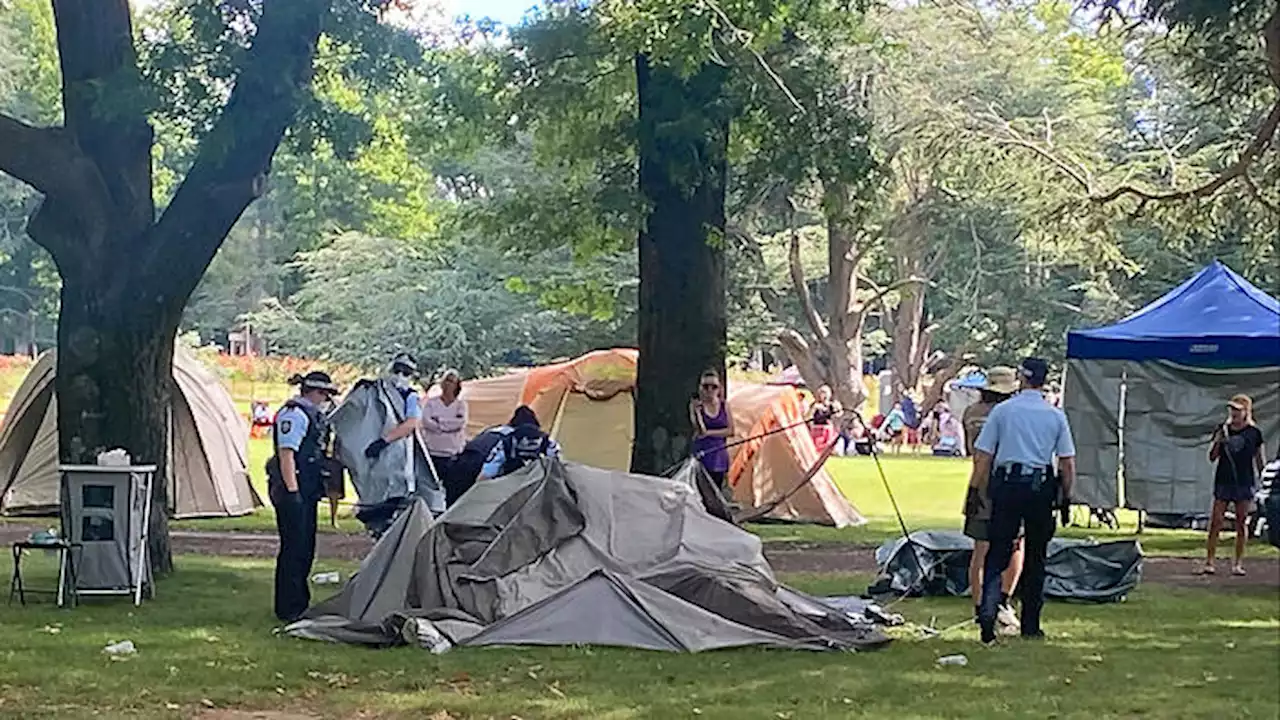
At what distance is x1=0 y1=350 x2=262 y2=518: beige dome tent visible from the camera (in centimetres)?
1977

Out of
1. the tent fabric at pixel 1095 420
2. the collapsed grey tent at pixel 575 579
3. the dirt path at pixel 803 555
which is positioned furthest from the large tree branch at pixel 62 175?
the tent fabric at pixel 1095 420

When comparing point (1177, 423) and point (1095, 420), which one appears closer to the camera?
point (1177, 423)

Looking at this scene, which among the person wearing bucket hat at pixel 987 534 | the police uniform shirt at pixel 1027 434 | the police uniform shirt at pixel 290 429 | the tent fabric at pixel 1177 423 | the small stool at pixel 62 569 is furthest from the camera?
the tent fabric at pixel 1177 423

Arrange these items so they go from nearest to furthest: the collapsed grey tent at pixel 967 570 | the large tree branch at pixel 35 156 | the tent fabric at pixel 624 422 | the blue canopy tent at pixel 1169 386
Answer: the collapsed grey tent at pixel 967 570, the large tree branch at pixel 35 156, the blue canopy tent at pixel 1169 386, the tent fabric at pixel 624 422

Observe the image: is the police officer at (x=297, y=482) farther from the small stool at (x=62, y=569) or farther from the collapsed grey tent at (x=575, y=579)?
the small stool at (x=62, y=569)

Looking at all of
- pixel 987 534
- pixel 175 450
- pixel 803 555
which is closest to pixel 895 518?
pixel 803 555

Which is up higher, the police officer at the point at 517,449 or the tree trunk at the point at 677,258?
the tree trunk at the point at 677,258

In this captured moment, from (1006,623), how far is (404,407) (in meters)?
4.53

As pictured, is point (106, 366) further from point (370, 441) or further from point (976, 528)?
point (976, 528)

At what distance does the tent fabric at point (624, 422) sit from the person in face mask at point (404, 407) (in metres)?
7.89

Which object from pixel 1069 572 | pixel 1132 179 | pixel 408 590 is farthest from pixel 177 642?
pixel 1132 179

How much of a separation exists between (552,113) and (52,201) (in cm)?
694

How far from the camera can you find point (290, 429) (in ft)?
35.7

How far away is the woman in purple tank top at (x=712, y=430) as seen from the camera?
1339cm
